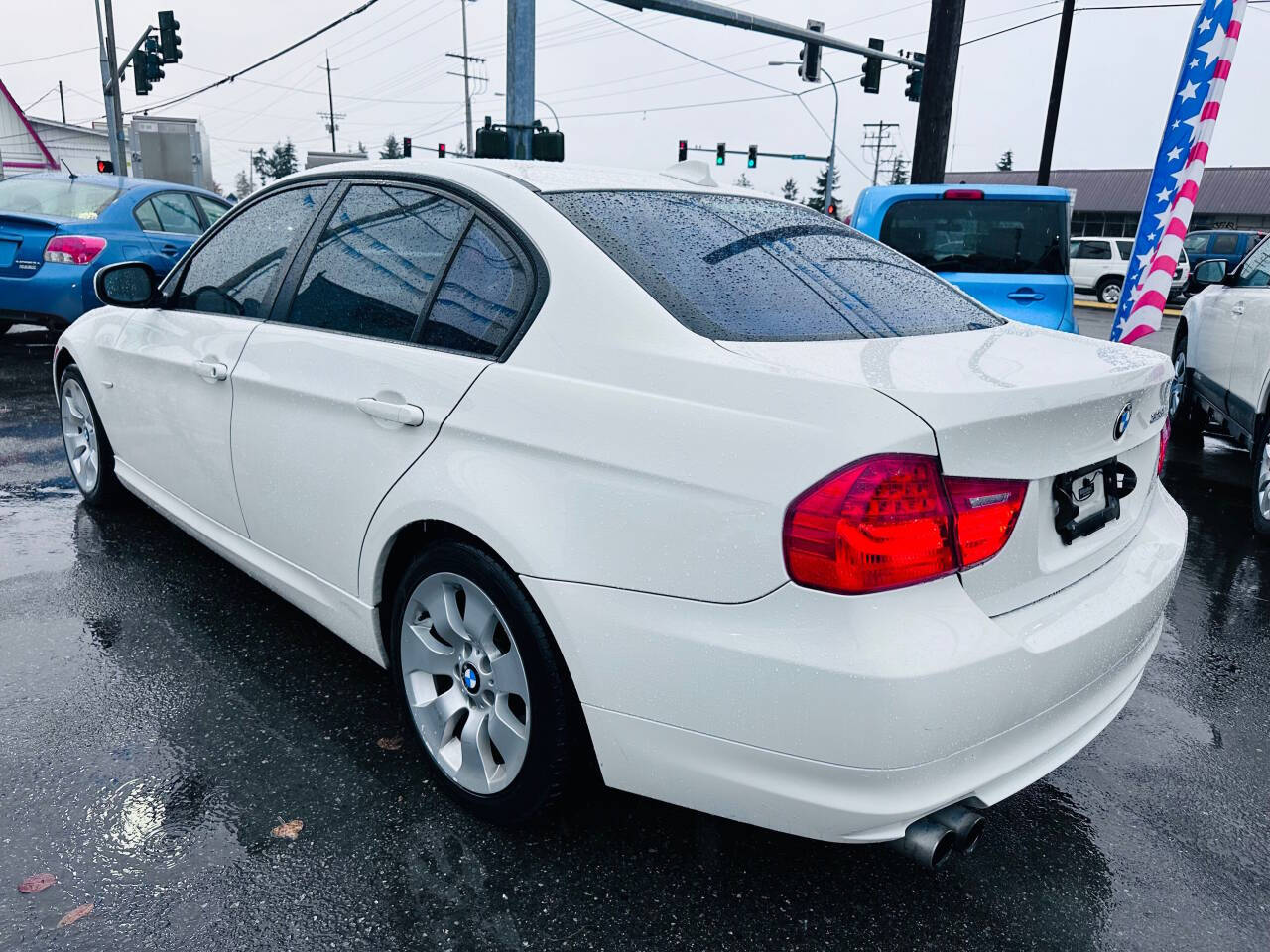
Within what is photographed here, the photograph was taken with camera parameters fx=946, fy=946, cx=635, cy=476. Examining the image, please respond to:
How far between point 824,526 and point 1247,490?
5850mm

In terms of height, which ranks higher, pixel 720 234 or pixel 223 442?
pixel 720 234

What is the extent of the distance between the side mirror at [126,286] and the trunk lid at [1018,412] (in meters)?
2.71

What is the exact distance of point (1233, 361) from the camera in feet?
19.5

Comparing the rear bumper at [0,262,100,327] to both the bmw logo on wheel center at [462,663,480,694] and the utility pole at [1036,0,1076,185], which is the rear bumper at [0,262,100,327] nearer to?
the bmw logo on wheel center at [462,663,480,694]

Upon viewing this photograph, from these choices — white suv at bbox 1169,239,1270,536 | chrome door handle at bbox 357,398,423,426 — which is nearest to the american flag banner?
white suv at bbox 1169,239,1270,536

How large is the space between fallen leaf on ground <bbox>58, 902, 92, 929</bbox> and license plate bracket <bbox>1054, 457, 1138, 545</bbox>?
2242 millimetres

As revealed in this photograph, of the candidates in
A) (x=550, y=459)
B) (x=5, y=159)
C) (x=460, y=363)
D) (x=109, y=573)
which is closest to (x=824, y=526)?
(x=550, y=459)

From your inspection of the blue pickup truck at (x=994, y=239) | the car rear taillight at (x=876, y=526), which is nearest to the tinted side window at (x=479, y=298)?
the car rear taillight at (x=876, y=526)

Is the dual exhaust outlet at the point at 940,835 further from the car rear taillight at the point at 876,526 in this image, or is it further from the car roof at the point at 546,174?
the car roof at the point at 546,174

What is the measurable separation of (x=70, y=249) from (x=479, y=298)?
7.29 metres

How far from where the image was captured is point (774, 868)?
2.27 meters

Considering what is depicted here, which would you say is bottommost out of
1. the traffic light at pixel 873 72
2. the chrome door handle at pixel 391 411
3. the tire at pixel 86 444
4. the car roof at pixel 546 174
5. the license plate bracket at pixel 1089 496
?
the tire at pixel 86 444

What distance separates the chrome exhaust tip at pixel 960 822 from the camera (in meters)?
1.81

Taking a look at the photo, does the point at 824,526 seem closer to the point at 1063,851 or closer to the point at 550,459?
the point at 550,459
